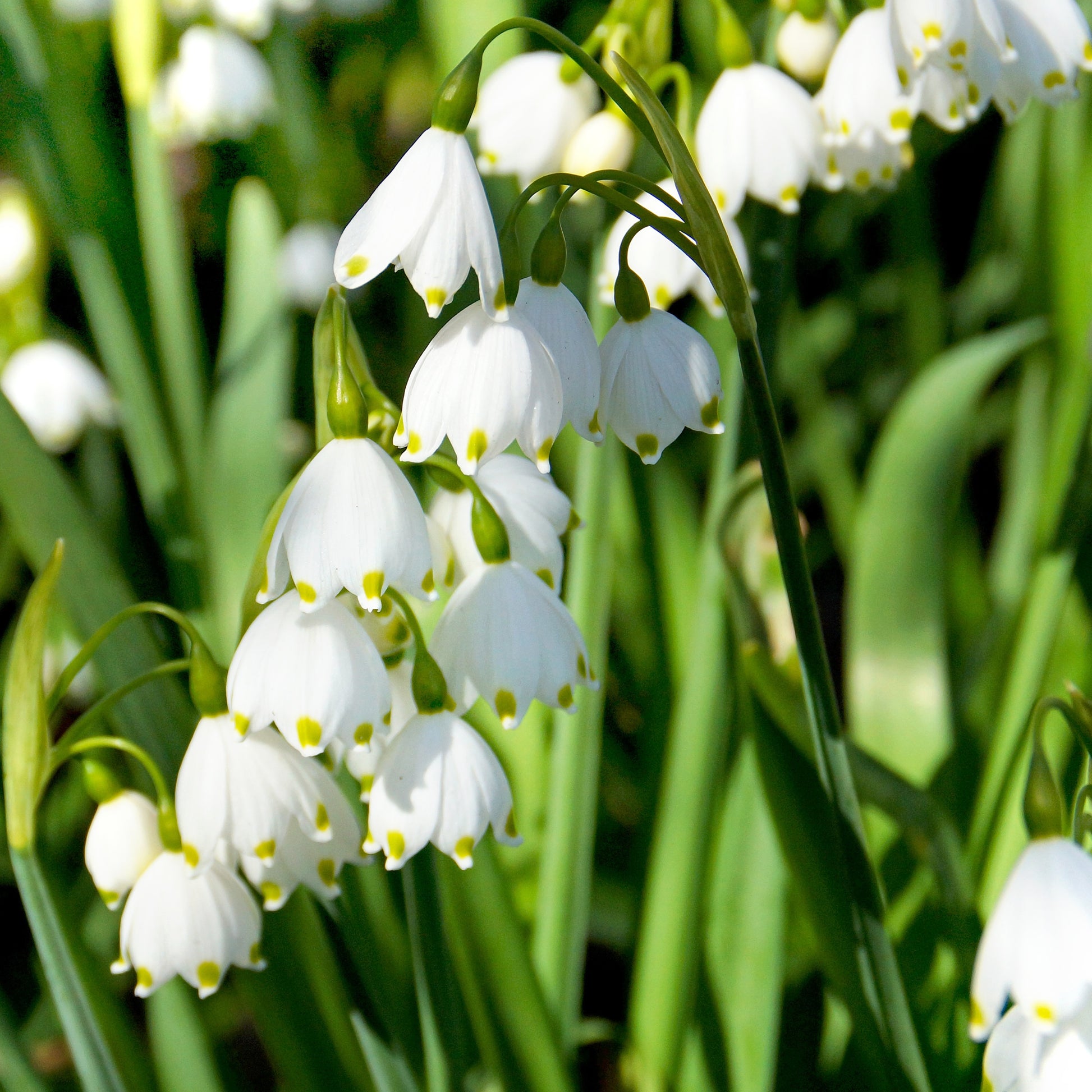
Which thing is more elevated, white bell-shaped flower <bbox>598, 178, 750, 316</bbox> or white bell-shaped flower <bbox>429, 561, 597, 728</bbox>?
white bell-shaped flower <bbox>598, 178, 750, 316</bbox>

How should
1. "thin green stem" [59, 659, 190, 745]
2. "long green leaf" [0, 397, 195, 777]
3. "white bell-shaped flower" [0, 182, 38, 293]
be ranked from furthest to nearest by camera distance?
"white bell-shaped flower" [0, 182, 38, 293], "long green leaf" [0, 397, 195, 777], "thin green stem" [59, 659, 190, 745]

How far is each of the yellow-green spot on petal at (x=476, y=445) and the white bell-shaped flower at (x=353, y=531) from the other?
2cm

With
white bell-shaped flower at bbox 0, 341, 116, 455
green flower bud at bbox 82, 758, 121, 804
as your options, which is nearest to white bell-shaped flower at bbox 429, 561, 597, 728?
green flower bud at bbox 82, 758, 121, 804

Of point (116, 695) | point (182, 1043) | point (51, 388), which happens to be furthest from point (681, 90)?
point (51, 388)

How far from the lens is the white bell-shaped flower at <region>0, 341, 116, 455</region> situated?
150 cm

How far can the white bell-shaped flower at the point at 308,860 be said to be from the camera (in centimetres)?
65

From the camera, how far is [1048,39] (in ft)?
2.56

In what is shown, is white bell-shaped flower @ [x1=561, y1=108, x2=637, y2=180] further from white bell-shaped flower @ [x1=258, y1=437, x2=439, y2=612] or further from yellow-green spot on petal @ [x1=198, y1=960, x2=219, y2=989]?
yellow-green spot on petal @ [x1=198, y1=960, x2=219, y2=989]

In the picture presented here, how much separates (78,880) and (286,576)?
1.02m

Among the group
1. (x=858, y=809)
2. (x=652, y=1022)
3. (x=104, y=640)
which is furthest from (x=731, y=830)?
(x=104, y=640)

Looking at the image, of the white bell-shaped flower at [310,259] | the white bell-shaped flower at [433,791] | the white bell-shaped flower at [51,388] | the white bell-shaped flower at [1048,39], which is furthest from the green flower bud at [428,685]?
the white bell-shaped flower at [310,259]

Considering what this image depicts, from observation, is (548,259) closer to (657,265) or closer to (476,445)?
(476,445)

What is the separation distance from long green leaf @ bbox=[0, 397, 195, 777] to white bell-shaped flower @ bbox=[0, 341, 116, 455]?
2.66 ft

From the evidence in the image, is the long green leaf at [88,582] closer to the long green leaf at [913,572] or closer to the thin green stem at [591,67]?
the thin green stem at [591,67]
